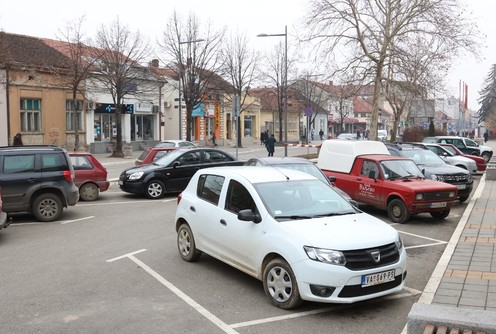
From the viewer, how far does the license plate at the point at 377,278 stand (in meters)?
5.59

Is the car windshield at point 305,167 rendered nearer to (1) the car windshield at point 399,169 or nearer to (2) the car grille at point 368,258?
(1) the car windshield at point 399,169

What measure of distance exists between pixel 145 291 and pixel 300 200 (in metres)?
2.36

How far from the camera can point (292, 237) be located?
5812mm

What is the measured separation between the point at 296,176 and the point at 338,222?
128 centimetres

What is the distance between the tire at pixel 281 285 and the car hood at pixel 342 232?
439 millimetres

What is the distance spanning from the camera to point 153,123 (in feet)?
147

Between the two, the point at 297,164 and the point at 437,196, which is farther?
the point at 297,164

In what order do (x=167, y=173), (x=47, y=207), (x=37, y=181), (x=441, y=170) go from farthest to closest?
(x=167, y=173), (x=441, y=170), (x=47, y=207), (x=37, y=181)

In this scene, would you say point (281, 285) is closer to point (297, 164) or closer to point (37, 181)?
point (297, 164)

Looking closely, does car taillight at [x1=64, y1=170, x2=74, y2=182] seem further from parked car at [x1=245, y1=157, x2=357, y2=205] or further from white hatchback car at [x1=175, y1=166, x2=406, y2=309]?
white hatchback car at [x1=175, y1=166, x2=406, y2=309]

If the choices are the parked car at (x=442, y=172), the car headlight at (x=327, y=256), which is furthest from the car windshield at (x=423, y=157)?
the car headlight at (x=327, y=256)

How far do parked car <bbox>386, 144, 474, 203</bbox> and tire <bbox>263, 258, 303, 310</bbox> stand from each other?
31.8ft

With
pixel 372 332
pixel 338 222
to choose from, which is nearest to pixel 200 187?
pixel 338 222

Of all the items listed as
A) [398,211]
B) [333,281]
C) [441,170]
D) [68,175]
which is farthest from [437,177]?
[333,281]
